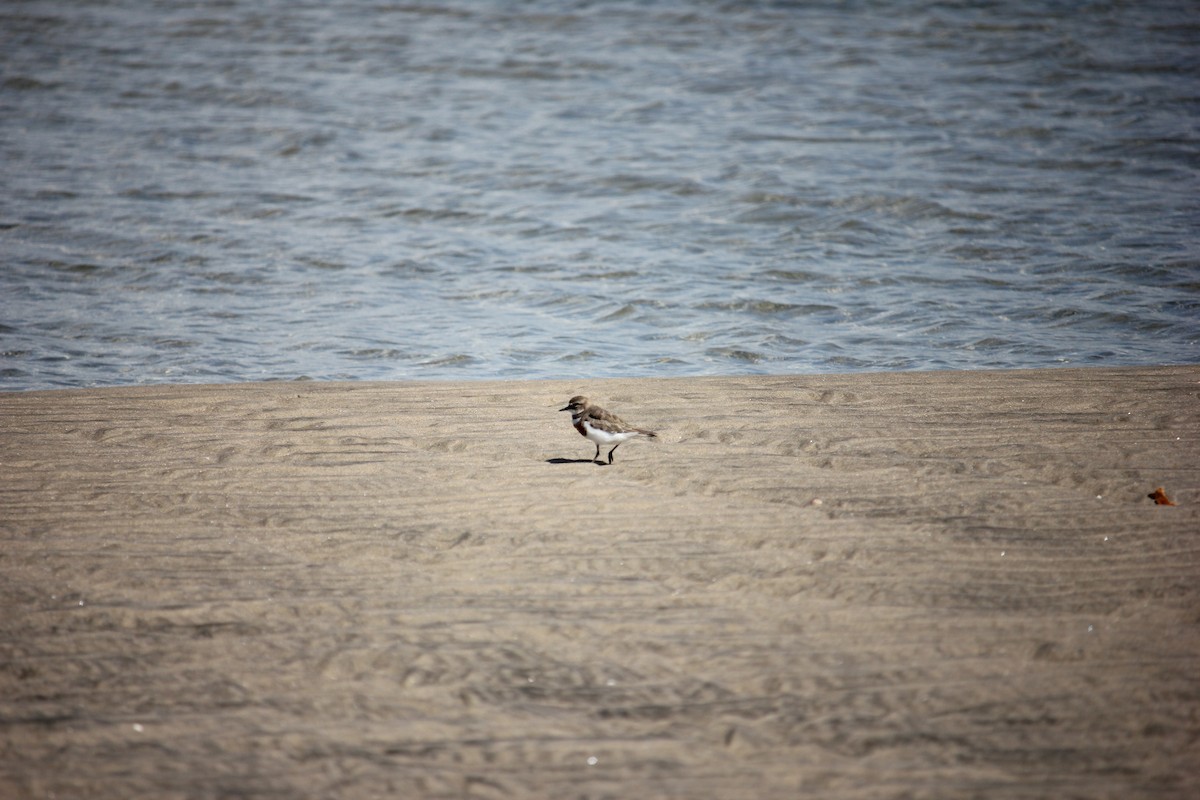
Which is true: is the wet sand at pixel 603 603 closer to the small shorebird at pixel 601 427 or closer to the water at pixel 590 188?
the small shorebird at pixel 601 427

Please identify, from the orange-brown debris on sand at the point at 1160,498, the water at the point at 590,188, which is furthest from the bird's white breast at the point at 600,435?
the orange-brown debris on sand at the point at 1160,498

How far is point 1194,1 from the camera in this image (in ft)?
72.1

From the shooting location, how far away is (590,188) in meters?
14.7

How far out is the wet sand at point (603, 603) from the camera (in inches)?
153

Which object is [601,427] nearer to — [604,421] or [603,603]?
[604,421]

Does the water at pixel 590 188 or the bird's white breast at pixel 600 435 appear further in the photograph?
the water at pixel 590 188

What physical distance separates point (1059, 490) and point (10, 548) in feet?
17.5

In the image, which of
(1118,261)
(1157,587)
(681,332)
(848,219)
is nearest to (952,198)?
(848,219)

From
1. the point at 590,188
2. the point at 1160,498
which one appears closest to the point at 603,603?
the point at 1160,498

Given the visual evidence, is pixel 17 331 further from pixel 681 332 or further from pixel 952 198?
pixel 952 198

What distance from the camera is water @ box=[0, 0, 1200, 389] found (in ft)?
32.3

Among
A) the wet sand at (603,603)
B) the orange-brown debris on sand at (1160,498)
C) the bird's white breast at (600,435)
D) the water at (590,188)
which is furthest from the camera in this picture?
the water at (590,188)

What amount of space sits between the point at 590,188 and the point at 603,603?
10436mm

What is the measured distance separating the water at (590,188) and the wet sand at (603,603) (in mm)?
2373
